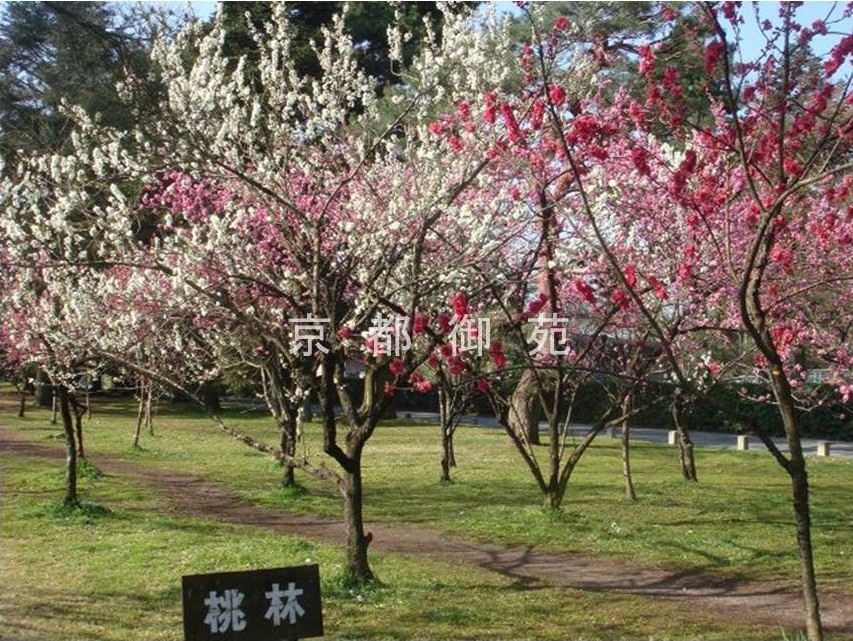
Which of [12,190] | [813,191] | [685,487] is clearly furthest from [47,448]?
[813,191]

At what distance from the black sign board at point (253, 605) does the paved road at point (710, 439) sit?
1730 centimetres

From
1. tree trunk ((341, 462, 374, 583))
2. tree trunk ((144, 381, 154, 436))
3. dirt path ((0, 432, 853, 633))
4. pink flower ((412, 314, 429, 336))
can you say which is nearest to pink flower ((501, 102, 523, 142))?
pink flower ((412, 314, 429, 336))

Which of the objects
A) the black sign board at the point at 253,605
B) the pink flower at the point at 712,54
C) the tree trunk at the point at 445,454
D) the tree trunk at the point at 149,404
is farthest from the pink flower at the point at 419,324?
the tree trunk at the point at 149,404

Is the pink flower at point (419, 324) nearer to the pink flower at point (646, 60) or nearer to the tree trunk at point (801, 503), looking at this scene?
the pink flower at point (646, 60)

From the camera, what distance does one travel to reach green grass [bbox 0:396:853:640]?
654 centimetres

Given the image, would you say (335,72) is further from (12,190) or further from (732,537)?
(732,537)

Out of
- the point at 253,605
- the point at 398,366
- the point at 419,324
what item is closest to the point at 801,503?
A: the point at 253,605

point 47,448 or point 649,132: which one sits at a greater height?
point 649,132

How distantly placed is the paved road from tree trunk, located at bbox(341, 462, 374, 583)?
49.6 ft

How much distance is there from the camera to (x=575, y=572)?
8445mm

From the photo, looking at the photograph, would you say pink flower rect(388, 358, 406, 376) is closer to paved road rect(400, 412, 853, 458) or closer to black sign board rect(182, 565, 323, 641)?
black sign board rect(182, 565, 323, 641)

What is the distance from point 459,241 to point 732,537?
4749 millimetres

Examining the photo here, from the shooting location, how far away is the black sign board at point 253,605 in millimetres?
4621

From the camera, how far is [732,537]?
32.8ft
